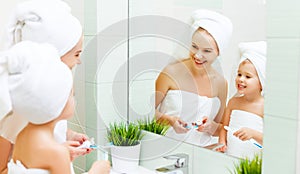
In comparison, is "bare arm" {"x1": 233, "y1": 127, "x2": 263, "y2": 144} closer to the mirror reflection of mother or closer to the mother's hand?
the mirror reflection of mother

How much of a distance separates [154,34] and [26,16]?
2.03ft

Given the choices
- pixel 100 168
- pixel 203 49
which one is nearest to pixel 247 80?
pixel 203 49

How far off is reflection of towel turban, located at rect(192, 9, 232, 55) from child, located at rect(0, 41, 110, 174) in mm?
621

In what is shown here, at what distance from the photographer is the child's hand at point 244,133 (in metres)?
1.24

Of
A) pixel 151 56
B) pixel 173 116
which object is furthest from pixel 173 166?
pixel 151 56

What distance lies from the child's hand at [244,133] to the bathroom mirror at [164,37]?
102 mm

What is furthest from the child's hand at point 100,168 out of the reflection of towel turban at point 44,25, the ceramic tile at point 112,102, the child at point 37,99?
the ceramic tile at point 112,102

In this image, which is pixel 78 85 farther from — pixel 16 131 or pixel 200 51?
pixel 16 131

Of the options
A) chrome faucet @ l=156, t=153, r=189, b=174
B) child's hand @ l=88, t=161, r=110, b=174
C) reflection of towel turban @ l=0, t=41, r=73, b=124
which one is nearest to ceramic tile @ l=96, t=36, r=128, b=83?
chrome faucet @ l=156, t=153, r=189, b=174

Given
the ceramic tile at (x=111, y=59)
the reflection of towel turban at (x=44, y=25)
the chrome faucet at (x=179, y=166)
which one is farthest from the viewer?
the ceramic tile at (x=111, y=59)

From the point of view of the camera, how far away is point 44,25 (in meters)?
1.12

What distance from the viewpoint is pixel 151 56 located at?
165 centimetres

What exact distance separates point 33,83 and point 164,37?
2.77ft

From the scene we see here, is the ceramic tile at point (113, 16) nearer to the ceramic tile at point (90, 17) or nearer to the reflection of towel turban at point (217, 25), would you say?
the ceramic tile at point (90, 17)
